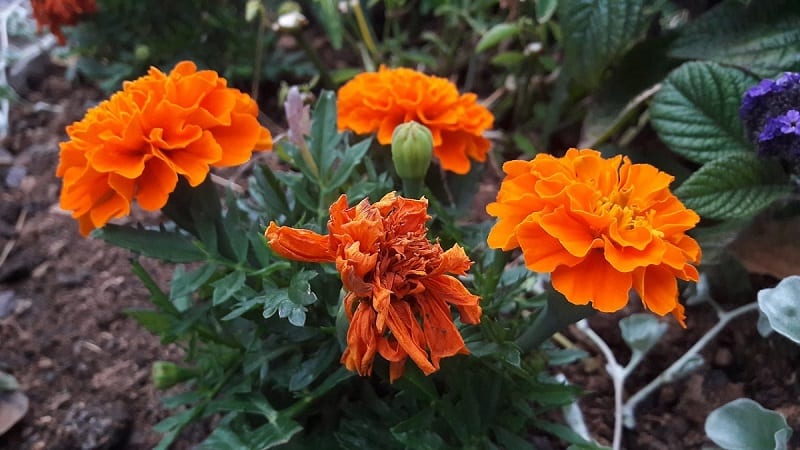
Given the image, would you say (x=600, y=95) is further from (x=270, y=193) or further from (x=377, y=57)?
(x=270, y=193)

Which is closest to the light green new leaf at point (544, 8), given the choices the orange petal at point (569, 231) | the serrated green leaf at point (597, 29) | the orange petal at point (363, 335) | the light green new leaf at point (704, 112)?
the serrated green leaf at point (597, 29)

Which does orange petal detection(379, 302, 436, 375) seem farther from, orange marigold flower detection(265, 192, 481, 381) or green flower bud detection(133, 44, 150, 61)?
green flower bud detection(133, 44, 150, 61)

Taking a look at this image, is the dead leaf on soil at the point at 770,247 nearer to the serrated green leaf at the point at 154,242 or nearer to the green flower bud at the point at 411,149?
the green flower bud at the point at 411,149

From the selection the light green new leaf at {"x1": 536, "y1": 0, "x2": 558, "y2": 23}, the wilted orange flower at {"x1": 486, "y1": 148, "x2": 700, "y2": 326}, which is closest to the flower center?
the wilted orange flower at {"x1": 486, "y1": 148, "x2": 700, "y2": 326}

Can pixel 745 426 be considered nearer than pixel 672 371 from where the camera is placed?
Yes

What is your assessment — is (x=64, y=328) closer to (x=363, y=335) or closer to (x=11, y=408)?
(x=11, y=408)

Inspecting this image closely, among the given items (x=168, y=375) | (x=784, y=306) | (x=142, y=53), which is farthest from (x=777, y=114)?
(x=142, y=53)
